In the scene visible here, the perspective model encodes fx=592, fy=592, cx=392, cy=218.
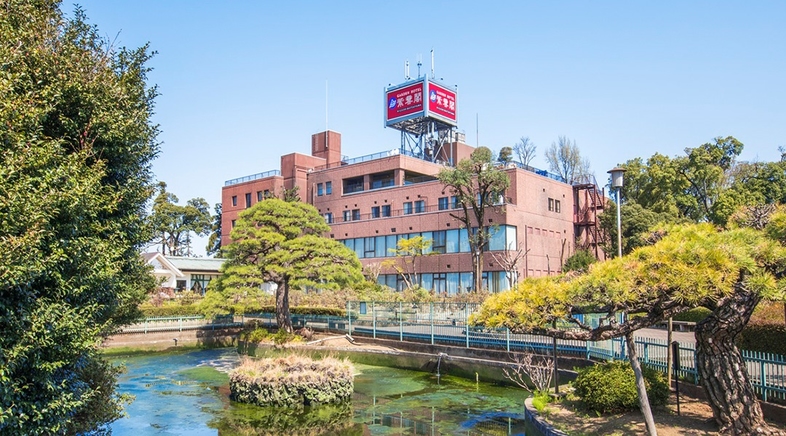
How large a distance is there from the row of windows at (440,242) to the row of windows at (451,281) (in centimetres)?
168

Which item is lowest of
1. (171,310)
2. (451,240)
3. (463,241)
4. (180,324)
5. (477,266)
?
(180,324)

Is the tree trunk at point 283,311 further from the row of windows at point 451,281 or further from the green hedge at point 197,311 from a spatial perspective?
the row of windows at point 451,281

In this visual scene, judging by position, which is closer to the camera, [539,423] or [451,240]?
[539,423]

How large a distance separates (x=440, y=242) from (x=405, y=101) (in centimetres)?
1674

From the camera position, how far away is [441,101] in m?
54.2

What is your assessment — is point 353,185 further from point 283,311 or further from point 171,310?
point 283,311

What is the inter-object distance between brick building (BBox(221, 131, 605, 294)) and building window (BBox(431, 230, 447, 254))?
0.24ft

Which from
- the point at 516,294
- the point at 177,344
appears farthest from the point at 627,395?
the point at 177,344

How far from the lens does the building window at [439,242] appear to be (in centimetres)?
4288

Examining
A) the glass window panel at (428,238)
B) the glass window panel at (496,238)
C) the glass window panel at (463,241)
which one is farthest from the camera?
the glass window panel at (428,238)

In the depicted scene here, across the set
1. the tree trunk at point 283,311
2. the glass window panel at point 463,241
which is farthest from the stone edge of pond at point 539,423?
the glass window panel at point 463,241

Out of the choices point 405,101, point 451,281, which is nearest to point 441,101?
point 405,101

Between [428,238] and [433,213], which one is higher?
[433,213]

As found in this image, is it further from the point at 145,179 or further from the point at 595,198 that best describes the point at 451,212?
the point at 145,179
